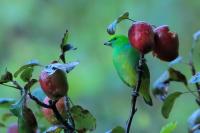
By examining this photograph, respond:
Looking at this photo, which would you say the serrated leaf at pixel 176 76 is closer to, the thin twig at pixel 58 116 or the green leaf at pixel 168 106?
the green leaf at pixel 168 106

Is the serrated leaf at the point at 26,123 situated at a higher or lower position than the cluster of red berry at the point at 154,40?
lower

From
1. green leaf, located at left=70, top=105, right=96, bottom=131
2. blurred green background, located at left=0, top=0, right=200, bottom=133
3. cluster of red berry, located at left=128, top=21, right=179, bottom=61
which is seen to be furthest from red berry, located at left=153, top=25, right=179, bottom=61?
blurred green background, located at left=0, top=0, right=200, bottom=133

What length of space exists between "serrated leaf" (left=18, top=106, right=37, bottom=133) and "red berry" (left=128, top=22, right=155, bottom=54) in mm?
136

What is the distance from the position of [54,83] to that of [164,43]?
0.45 feet

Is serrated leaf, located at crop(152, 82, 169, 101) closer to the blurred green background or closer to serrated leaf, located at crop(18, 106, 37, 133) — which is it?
serrated leaf, located at crop(18, 106, 37, 133)

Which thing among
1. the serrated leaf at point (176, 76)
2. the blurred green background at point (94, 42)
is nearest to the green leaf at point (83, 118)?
the serrated leaf at point (176, 76)

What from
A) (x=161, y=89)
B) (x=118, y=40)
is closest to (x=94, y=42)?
(x=161, y=89)

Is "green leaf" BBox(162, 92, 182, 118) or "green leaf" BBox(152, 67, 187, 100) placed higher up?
"green leaf" BBox(152, 67, 187, 100)

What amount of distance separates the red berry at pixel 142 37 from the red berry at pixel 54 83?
9cm

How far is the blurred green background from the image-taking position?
203 centimetres

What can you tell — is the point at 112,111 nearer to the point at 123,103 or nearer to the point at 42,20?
the point at 123,103

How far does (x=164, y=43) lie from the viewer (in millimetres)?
594

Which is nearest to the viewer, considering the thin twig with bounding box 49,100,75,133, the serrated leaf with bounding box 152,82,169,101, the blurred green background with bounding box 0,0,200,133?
Answer: the thin twig with bounding box 49,100,75,133

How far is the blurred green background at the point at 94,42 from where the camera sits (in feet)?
6.64
